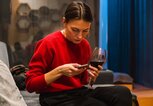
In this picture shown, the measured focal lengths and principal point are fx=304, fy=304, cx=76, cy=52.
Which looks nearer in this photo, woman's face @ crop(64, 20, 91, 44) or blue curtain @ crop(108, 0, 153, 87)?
woman's face @ crop(64, 20, 91, 44)

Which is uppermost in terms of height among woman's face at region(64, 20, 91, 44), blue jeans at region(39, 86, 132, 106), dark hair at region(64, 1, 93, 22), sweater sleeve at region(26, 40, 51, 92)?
dark hair at region(64, 1, 93, 22)

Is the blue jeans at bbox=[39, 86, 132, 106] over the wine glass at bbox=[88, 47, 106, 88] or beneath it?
beneath

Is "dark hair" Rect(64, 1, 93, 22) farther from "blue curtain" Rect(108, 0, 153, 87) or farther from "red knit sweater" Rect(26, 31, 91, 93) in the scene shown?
"blue curtain" Rect(108, 0, 153, 87)

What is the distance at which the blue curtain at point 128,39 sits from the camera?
4.00 m

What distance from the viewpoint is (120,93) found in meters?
1.68

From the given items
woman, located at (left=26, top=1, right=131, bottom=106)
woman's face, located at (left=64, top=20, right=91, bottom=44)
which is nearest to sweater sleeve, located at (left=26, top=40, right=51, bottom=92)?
woman, located at (left=26, top=1, right=131, bottom=106)

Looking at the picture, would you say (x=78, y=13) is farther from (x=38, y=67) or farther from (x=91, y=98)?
(x=91, y=98)

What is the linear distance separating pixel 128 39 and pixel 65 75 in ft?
8.68

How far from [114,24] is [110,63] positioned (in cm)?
53

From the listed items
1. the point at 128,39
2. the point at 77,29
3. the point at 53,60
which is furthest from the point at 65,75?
the point at 128,39

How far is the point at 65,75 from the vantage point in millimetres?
1607

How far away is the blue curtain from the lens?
4.00m

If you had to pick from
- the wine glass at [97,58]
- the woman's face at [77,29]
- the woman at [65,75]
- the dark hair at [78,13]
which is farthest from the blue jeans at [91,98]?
the dark hair at [78,13]

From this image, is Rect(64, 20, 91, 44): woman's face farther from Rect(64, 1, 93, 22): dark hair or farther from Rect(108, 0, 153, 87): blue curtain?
Rect(108, 0, 153, 87): blue curtain
